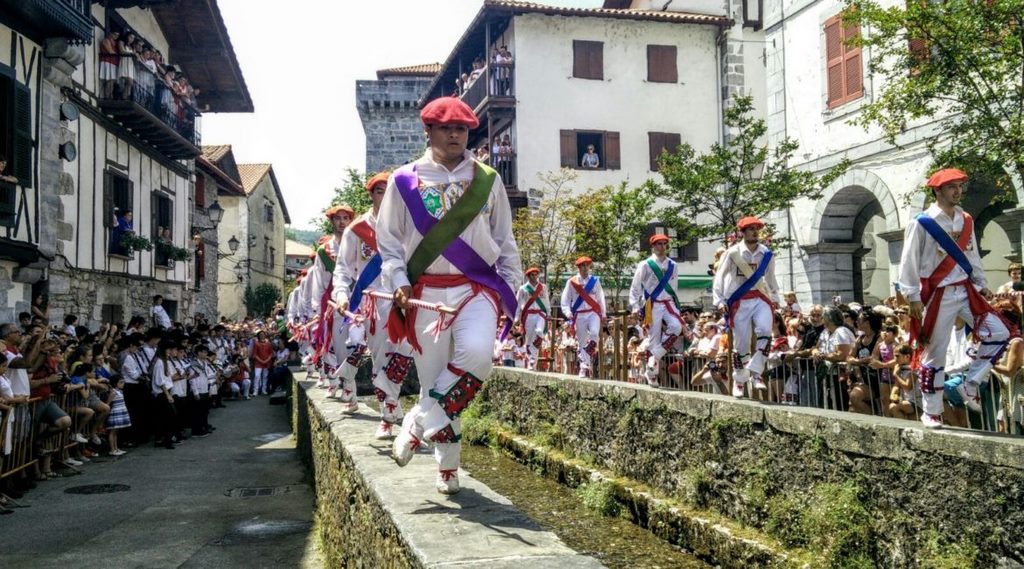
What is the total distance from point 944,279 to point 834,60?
16787 millimetres

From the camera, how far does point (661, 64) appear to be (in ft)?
107

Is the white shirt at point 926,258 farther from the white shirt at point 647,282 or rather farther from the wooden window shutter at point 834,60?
the wooden window shutter at point 834,60

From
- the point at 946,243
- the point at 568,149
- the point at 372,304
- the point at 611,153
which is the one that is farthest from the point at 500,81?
the point at 946,243

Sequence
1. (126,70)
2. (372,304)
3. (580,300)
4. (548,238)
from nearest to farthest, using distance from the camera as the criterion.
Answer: (372,304)
(580,300)
(126,70)
(548,238)

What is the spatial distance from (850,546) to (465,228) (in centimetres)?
307

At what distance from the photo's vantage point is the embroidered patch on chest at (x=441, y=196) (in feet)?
15.3

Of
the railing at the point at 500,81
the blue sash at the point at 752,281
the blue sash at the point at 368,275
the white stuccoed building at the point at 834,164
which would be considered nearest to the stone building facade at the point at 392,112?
the railing at the point at 500,81

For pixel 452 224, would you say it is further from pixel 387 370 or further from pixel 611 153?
pixel 611 153

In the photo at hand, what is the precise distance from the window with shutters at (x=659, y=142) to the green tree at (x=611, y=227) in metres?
5.15

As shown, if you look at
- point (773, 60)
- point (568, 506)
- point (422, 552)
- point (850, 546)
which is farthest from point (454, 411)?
point (773, 60)

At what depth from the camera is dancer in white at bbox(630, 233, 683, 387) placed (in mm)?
11781

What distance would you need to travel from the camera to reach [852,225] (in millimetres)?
21891

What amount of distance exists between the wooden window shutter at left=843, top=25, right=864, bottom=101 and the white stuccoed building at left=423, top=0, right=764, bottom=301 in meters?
10.9

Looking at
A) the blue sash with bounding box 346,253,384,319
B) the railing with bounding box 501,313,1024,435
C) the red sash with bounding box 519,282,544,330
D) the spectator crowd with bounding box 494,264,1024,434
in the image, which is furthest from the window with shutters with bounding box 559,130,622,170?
the blue sash with bounding box 346,253,384,319
